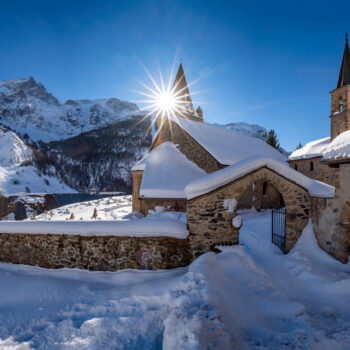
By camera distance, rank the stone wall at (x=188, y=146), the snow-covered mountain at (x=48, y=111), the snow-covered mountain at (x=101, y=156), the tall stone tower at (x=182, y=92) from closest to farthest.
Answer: the stone wall at (x=188, y=146) → the tall stone tower at (x=182, y=92) → the snow-covered mountain at (x=101, y=156) → the snow-covered mountain at (x=48, y=111)

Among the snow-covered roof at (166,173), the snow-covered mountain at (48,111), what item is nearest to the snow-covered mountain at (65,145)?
the snow-covered mountain at (48,111)

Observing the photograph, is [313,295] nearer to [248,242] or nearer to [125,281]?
[248,242]

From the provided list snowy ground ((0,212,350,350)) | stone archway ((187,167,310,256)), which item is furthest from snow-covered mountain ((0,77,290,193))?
stone archway ((187,167,310,256))

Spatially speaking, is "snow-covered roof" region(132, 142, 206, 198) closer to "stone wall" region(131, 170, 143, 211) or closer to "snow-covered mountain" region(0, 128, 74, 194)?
"stone wall" region(131, 170, 143, 211)

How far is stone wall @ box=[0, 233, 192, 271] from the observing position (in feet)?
20.0

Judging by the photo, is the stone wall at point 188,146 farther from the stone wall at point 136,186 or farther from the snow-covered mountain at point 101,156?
the snow-covered mountain at point 101,156

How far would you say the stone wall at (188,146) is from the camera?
13.8 m

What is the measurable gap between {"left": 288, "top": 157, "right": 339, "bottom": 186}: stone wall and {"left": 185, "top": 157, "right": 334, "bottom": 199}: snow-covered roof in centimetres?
1127

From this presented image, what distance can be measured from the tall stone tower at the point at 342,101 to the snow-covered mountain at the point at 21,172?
2224 inches

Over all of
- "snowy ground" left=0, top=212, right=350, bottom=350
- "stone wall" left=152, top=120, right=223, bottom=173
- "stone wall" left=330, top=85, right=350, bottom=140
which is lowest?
"snowy ground" left=0, top=212, right=350, bottom=350

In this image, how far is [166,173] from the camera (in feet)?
43.1

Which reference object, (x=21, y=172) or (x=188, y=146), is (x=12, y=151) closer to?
(x=21, y=172)

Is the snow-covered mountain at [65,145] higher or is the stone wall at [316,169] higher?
the snow-covered mountain at [65,145]

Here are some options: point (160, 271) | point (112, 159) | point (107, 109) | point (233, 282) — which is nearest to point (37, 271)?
point (160, 271)
